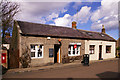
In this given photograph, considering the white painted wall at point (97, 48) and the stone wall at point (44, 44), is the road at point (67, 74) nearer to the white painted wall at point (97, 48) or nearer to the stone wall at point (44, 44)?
the stone wall at point (44, 44)

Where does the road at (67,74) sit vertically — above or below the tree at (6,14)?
below

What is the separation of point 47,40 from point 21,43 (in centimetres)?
304

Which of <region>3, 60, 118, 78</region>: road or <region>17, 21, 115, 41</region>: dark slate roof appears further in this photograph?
<region>17, 21, 115, 41</region>: dark slate roof

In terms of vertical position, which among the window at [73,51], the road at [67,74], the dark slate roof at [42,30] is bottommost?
the road at [67,74]

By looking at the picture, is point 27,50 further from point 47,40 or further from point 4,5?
point 4,5

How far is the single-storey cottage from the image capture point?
35.8 feet

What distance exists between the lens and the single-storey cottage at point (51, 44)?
Answer: 10.9 metres

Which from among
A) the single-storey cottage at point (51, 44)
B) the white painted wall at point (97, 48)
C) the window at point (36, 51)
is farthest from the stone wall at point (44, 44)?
the white painted wall at point (97, 48)

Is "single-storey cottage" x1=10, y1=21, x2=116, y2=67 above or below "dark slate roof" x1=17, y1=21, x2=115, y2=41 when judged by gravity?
below

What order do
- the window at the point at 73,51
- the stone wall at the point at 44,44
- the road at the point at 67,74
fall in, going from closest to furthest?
the road at the point at 67,74
the stone wall at the point at 44,44
the window at the point at 73,51

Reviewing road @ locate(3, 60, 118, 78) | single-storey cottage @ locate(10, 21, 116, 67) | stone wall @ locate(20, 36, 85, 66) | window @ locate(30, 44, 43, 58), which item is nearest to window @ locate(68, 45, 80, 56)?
single-storey cottage @ locate(10, 21, 116, 67)

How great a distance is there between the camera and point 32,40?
36.3 feet

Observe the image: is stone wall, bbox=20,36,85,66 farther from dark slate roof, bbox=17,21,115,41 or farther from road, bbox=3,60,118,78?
road, bbox=3,60,118,78

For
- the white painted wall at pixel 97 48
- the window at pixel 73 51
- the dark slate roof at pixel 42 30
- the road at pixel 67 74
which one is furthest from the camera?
the white painted wall at pixel 97 48
